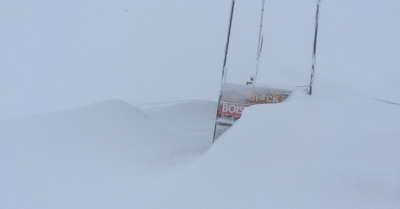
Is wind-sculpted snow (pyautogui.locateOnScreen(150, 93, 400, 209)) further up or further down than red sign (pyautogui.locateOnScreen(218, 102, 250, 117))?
further down

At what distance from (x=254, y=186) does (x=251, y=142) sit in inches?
23.4

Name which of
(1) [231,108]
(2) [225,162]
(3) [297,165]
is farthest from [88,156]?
(3) [297,165]

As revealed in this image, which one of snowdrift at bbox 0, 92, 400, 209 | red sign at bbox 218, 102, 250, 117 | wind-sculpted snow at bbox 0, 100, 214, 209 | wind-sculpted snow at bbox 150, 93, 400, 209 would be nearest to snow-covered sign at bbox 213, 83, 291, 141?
red sign at bbox 218, 102, 250, 117

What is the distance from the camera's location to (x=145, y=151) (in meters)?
3.75

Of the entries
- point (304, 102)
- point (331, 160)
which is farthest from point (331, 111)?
point (331, 160)

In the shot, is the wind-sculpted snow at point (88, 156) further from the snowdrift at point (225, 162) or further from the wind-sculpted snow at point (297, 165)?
the wind-sculpted snow at point (297, 165)

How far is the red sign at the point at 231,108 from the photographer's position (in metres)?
3.80

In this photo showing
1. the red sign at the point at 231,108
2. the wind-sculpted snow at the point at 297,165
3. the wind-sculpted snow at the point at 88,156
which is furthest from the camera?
the red sign at the point at 231,108

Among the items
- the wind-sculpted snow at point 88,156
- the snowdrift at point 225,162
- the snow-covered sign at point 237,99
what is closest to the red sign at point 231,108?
the snow-covered sign at point 237,99

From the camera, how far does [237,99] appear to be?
3799mm

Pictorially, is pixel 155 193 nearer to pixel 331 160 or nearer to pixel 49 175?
pixel 49 175

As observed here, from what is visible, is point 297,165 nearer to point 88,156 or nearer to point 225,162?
point 225,162

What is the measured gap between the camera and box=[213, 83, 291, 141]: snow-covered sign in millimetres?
3801

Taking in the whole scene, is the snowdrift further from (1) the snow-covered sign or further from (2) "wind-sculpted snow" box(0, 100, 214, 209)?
(1) the snow-covered sign
